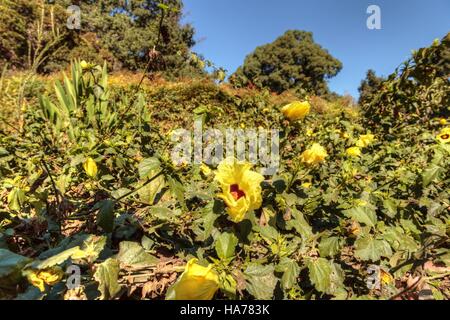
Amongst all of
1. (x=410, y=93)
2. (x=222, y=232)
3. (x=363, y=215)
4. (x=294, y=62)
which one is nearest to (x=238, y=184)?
(x=222, y=232)

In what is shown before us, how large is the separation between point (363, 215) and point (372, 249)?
11 cm

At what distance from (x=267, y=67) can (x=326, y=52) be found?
484 cm

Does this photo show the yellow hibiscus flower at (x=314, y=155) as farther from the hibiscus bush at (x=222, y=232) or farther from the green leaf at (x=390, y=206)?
the green leaf at (x=390, y=206)

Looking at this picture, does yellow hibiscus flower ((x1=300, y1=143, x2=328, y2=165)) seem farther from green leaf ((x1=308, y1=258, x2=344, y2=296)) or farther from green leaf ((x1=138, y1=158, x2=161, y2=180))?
green leaf ((x1=138, y1=158, x2=161, y2=180))

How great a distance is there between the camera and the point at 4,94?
5.74 meters

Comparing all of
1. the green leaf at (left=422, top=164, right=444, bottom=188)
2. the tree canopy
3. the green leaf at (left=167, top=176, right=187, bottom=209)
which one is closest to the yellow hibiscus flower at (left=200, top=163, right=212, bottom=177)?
the green leaf at (left=167, top=176, right=187, bottom=209)

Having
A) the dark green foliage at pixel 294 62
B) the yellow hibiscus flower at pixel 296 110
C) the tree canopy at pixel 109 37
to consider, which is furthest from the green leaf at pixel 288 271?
the dark green foliage at pixel 294 62

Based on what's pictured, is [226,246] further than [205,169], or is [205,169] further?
[205,169]

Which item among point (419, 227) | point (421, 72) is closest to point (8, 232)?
point (419, 227)

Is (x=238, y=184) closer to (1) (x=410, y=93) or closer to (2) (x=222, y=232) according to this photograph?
(2) (x=222, y=232)

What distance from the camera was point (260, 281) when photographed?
818 mm

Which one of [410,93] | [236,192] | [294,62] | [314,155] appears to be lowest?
[236,192]

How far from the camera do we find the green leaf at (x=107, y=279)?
63cm

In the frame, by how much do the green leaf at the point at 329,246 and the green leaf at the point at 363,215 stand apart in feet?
0.31
